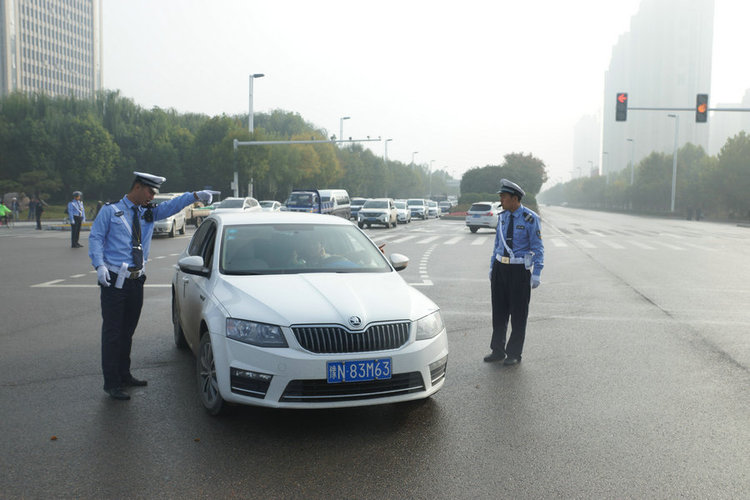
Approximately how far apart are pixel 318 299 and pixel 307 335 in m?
0.39

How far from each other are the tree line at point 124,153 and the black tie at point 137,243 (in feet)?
148

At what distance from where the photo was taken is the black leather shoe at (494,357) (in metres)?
6.75

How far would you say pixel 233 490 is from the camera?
3639 mm

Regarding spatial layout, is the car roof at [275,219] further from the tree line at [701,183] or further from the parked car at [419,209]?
the tree line at [701,183]

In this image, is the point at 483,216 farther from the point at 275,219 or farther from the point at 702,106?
the point at 275,219

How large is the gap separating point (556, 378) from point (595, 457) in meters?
1.94

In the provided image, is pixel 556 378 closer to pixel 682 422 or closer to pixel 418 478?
pixel 682 422

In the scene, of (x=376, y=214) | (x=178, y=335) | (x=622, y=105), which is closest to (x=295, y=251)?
(x=178, y=335)

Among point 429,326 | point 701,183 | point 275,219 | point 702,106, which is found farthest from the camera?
point 701,183

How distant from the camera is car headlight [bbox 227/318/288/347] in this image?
14.6 feet

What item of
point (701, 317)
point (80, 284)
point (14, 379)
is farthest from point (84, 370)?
point (701, 317)

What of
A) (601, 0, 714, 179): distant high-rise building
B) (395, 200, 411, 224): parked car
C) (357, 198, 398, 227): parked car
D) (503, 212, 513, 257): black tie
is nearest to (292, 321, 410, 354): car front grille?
(503, 212, 513, 257): black tie

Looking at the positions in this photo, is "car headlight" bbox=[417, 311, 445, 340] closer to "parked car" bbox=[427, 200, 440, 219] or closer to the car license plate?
the car license plate

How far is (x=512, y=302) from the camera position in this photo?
6676 millimetres
